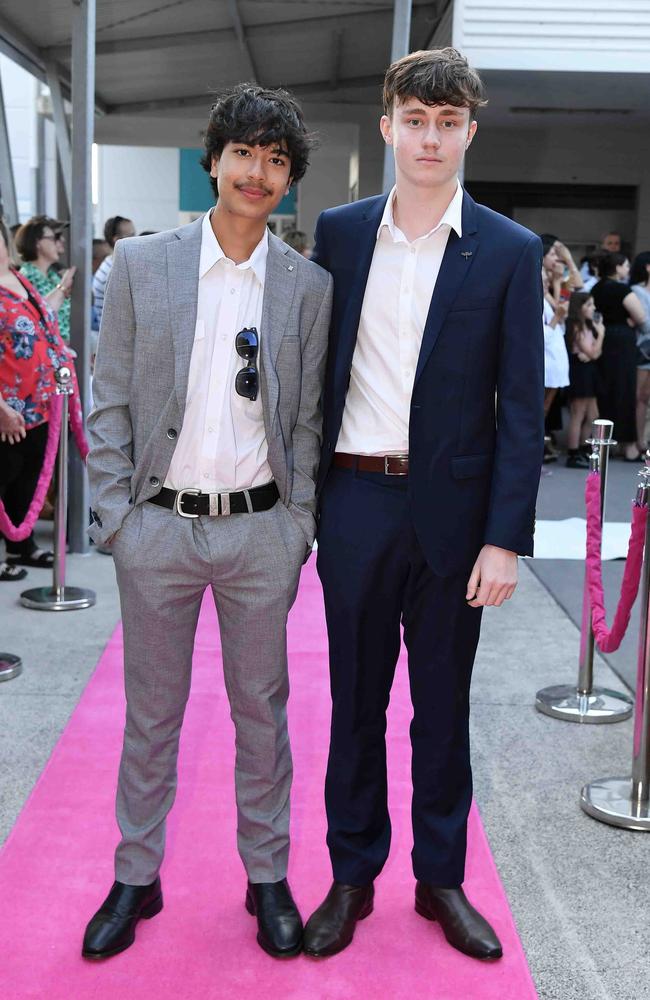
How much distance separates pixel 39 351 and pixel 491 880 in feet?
12.3

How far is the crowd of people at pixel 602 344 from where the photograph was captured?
34.1ft

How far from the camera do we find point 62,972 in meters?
2.67

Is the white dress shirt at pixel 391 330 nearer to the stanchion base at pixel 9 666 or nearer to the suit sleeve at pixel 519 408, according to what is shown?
the suit sleeve at pixel 519 408

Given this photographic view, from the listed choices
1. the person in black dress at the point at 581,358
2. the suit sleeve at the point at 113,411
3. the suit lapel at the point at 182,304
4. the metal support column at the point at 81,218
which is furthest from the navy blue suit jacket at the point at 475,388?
the person in black dress at the point at 581,358

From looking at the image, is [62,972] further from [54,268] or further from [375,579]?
[54,268]

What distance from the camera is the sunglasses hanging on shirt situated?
2580mm

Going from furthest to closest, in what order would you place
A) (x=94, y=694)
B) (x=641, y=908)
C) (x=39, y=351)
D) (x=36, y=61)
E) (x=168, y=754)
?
1. (x=36, y=61)
2. (x=39, y=351)
3. (x=94, y=694)
4. (x=641, y=908)
5. (x=168, y=754)

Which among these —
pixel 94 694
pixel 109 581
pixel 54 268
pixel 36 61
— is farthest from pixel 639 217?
pixel 94 694

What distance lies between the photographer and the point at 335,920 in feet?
9.18

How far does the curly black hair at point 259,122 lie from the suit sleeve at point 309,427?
316 millimetres

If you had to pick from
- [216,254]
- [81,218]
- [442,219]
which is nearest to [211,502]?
[216,254]

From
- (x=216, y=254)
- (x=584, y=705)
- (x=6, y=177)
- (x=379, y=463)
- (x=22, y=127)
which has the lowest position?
(x=584, y=705)

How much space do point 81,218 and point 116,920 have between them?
4.87 m

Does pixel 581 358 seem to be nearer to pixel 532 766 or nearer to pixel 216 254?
pixel 532 766
